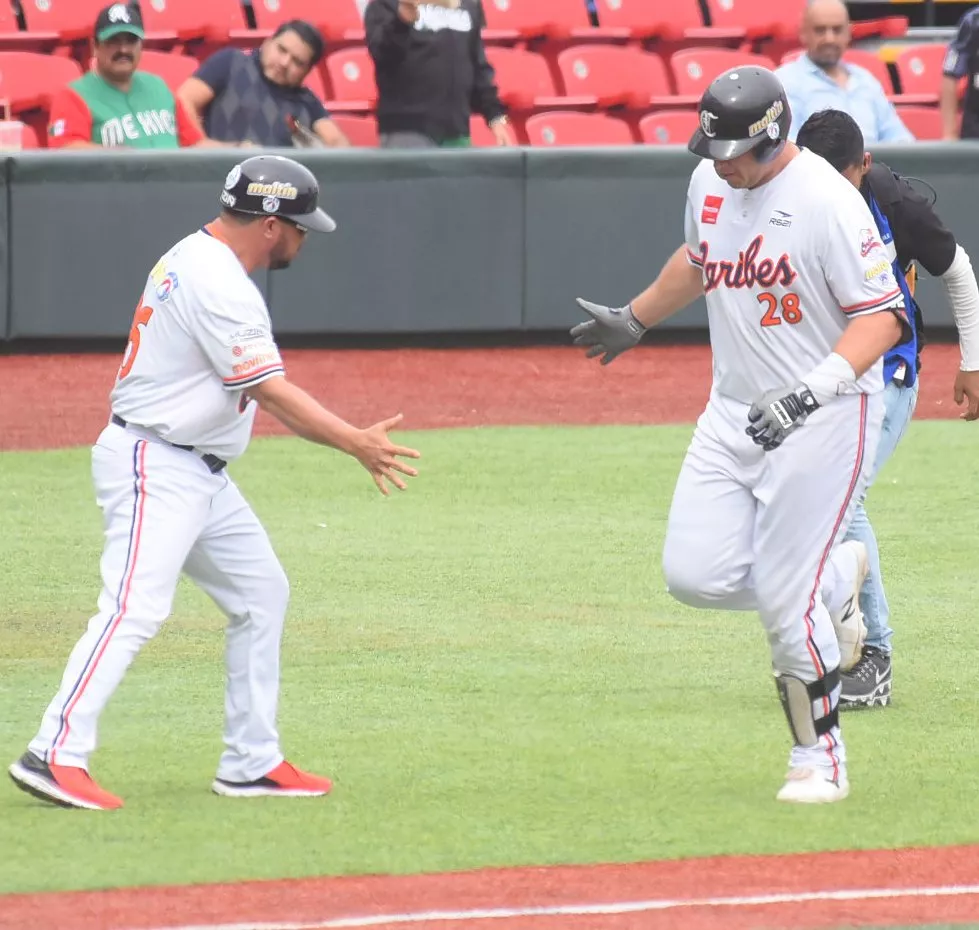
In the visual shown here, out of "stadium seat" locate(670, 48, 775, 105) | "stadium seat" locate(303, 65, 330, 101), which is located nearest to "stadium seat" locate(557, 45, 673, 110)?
"stadium seat" locate(670, 48, 775, 105)

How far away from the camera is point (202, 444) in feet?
17.6

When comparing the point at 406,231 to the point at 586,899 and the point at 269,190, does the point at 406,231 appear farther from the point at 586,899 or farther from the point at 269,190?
the point at 586,899

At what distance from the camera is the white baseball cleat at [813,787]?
542cm

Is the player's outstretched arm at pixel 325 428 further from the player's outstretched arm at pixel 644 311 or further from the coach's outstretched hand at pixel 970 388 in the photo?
the coach's outstretched hand at pixel 970 388

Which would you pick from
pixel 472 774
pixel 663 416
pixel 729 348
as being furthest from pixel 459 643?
pixel 663 416

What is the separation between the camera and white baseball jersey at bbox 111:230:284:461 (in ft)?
17.1

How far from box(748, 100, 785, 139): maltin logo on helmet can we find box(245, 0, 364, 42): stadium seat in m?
10.2

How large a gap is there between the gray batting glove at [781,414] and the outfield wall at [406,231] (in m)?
8.21

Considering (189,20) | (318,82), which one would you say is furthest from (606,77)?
(189,20)

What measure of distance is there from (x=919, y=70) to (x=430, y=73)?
17.7ft

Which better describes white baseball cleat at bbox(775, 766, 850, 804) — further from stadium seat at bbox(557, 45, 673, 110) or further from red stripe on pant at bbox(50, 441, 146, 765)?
stadium seat at bbox(557, 45, 673, 110)

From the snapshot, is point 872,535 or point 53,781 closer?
point 53,781

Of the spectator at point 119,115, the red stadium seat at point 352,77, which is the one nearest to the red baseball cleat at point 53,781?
the spectator at point 119,115

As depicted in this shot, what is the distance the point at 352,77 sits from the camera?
49.3 feet
